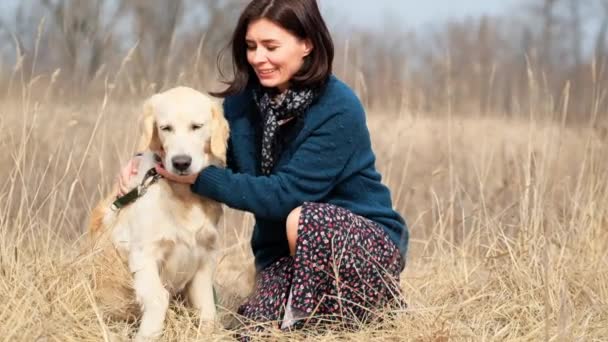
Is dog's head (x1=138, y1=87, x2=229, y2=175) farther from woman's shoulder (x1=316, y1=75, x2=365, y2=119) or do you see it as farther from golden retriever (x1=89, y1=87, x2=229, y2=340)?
woman's shoulder (x1=316, y1=75, x2=365, y2=119)

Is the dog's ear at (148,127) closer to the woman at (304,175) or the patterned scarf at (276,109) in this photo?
the woman at (304,175)

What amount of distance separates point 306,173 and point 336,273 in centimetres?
37

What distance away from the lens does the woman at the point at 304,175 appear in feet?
9.37

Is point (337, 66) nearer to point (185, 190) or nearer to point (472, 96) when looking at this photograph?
point (472, 96)

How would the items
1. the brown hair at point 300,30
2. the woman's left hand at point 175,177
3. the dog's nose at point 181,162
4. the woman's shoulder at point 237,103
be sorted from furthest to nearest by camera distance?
the woman's shoulder at point 237,103
the brown hair at point 300,30
the woman's left hand at point 175,177
the dog's nose at point 181,162

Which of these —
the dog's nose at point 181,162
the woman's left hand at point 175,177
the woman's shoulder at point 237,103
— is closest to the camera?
the dog's nose at point 181,162

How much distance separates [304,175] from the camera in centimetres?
290

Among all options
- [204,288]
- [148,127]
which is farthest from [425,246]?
[148,127]

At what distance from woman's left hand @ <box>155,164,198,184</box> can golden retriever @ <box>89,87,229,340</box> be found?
36mm

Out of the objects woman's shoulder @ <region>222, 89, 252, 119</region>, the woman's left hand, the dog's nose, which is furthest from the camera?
woman's shoulder @ <region>222, 89, 252, 119</region>

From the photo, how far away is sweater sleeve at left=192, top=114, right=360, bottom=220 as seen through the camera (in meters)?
2.80

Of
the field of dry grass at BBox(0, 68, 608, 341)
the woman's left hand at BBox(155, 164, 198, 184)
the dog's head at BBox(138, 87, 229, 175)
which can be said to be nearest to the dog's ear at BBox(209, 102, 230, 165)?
the dog's head at BBox(138, 87, 229, 175)

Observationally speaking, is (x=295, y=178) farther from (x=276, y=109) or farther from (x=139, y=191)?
(x=139, y=191)

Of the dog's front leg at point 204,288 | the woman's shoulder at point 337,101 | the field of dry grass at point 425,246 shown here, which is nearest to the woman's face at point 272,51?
the woman's shoulder at point 337,101
